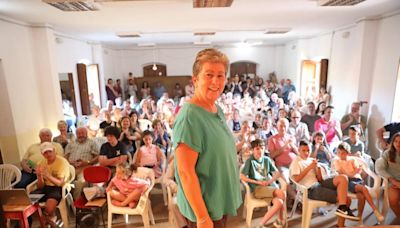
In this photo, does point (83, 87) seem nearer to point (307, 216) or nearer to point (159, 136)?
point (159, 136)

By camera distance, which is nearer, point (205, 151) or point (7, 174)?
point (205, 151)

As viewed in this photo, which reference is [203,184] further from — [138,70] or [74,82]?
[138,70]

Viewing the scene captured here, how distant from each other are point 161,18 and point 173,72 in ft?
24.7

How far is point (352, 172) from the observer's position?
3117mm

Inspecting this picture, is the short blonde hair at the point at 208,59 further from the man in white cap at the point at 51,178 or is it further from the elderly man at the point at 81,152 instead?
the elderly man at the point at 81,152

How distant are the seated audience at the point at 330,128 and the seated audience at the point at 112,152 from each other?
3234 millimetres

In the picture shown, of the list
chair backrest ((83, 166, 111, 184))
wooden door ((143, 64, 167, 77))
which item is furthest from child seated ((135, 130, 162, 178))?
wooden door ((143, 64, 167, 77))

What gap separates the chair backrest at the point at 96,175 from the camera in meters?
3.10

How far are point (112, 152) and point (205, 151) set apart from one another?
106 inches

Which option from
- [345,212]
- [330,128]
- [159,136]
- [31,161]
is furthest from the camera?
[330,128]

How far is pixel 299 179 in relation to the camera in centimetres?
302

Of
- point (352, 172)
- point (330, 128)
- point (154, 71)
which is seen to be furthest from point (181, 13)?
point (154, 71)

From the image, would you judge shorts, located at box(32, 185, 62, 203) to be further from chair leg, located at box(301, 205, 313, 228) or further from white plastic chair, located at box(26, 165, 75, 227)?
chair leg, located at box(301, 205, 313, 228)

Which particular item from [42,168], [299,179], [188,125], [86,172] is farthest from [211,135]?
[42,168]
